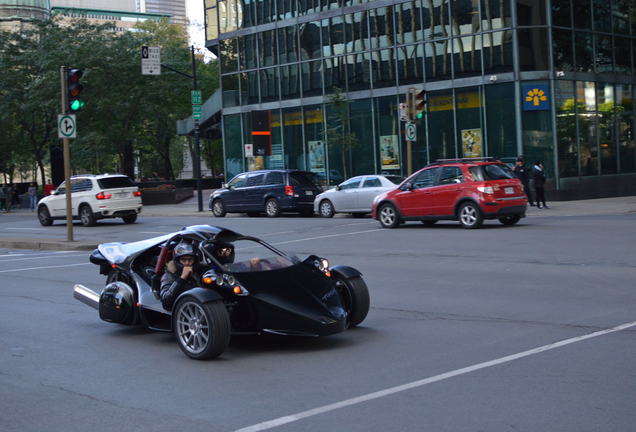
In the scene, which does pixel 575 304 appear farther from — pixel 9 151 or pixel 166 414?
pixel 9 151

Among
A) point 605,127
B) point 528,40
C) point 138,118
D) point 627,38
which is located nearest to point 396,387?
point 528,40

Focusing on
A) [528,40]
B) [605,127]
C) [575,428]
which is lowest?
[575,428]

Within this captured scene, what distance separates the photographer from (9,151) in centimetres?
6162

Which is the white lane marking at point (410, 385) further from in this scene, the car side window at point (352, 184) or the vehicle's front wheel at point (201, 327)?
the car side window at point (352, 184)

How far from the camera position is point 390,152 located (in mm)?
39812

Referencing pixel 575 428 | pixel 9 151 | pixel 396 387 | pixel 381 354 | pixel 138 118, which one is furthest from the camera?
pixel 9 151

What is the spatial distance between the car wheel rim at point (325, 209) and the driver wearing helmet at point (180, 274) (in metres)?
21.4

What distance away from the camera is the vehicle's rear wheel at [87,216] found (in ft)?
103

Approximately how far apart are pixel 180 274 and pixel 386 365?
2.48m

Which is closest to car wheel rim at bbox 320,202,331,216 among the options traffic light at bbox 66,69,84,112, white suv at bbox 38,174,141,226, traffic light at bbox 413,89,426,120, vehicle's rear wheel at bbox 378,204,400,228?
traffic light at bbox 413,89,426,120

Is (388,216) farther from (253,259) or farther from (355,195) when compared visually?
(253,259)

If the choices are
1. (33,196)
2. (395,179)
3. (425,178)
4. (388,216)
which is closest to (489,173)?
(425,178)

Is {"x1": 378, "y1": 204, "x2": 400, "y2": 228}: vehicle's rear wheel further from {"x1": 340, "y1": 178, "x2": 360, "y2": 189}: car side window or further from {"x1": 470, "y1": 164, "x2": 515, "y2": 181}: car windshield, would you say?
{"x1": 340, "y1": 178, "x2": 360, "y2": 189}: car side window

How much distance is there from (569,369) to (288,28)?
38.8 m
